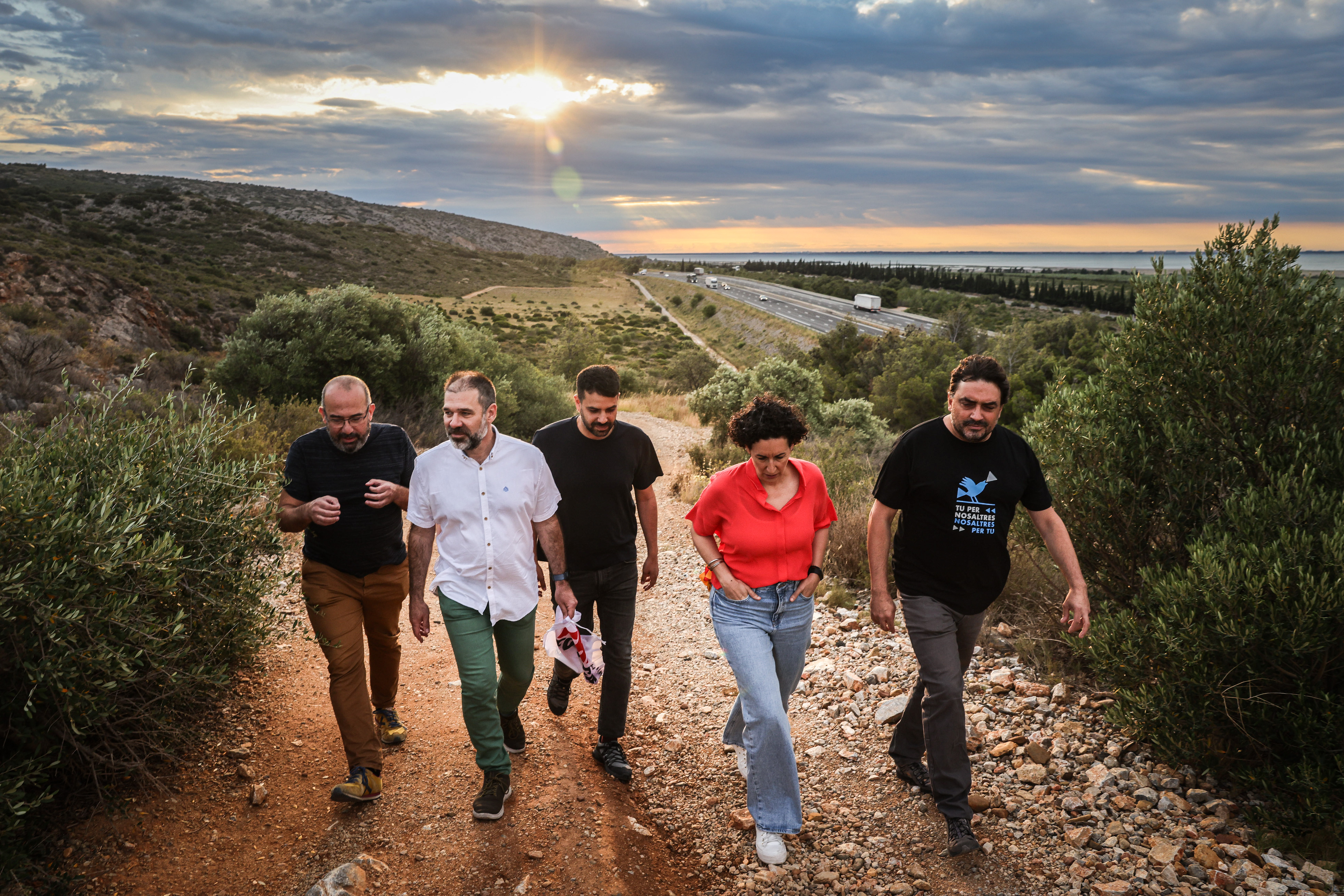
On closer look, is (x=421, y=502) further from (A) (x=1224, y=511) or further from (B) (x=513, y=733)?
(A) (x=1224, y=511)

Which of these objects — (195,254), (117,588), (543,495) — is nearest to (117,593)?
(117,588)

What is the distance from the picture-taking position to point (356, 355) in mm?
13578

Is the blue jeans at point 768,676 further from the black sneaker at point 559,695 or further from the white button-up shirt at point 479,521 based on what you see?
the black sneaker at point 559,695

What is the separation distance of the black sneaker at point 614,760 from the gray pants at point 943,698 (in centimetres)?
170

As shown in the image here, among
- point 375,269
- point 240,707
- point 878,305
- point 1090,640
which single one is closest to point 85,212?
point 375,269

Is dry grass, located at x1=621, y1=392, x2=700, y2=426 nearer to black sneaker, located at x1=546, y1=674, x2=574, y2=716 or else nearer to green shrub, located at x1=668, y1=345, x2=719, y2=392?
green shrub, located at x1=668, y1=345, x2=719, y2=392

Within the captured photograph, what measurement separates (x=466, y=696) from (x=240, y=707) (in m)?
2.01

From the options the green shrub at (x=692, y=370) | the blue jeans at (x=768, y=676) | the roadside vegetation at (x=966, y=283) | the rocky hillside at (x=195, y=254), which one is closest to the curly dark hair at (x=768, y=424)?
the blue jeans at (x=768, y=676)

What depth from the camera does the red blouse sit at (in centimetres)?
367

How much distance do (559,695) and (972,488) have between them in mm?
2885

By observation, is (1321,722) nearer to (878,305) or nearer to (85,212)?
(878,305)

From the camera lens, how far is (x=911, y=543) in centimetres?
385

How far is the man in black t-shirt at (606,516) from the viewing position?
4309 mm

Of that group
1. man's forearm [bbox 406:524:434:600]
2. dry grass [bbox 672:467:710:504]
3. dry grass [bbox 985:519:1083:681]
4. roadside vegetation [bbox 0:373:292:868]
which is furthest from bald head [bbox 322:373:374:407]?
dry grass [bbox 672:467:710:504]
